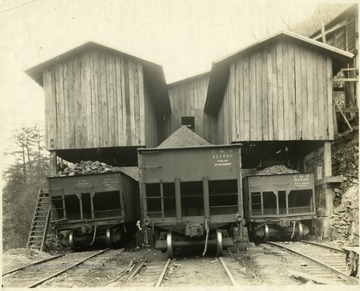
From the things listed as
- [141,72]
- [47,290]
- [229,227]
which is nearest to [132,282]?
[47,290]

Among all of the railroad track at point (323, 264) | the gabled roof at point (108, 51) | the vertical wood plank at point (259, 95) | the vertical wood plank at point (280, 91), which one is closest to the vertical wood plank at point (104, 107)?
the gabled roof at point (108, 51)

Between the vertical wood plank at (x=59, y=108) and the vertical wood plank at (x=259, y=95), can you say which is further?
the vertical wood plank at (x=59, y=108)

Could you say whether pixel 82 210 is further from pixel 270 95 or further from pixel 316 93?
pixel 316 93

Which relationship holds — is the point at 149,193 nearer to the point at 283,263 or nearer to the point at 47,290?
the point at 283,263

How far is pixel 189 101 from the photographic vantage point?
21766mm

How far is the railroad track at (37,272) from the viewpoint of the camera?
746 cm

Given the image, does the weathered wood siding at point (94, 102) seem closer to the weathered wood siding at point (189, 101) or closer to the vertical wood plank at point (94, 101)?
the vertical wood plank at point (94, 101)

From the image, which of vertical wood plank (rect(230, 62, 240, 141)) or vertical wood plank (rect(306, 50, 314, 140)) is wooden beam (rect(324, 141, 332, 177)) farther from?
vertical wood plank (rect(230, 62, 240, 141))

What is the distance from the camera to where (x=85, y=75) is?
47.3 feet

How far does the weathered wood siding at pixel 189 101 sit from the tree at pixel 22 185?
11.6 m

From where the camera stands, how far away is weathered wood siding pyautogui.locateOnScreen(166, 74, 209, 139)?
21625 millimetres

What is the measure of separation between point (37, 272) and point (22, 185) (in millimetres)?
23088

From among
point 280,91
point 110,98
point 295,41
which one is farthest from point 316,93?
point 110,98

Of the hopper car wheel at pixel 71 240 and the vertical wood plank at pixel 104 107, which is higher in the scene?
the vertical wood plank at pixel 104 107
